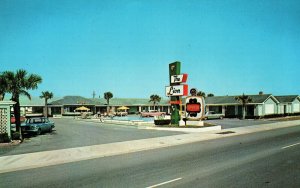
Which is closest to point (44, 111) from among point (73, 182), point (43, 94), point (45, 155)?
point (43, 94)

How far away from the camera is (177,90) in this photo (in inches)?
1420

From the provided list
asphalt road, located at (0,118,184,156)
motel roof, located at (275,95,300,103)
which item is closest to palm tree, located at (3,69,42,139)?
asphalt road, located at (0,118,184,156)

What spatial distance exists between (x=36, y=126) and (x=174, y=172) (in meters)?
21.1

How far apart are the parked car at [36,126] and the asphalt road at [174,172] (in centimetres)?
1576

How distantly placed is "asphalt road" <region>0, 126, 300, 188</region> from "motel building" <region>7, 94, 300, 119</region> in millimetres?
44955

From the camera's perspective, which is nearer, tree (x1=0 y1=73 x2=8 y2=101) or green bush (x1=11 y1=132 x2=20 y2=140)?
green bush (x1=11 y1=132 x2=20 y2=140)

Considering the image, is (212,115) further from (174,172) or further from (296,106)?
(174,172)

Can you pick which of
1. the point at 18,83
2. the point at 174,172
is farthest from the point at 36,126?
the point at 174,172

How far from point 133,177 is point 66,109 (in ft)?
233

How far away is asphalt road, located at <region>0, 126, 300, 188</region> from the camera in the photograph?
9.59 meters

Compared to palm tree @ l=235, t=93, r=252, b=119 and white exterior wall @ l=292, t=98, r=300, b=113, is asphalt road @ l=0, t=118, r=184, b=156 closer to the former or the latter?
palm tree @ l=235, t=93, r=252, b=119

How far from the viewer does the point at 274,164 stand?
1235 centimetres

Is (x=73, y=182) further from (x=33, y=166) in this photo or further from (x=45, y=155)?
(x=45, y=155)

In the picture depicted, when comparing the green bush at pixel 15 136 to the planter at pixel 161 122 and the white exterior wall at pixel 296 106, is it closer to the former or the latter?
the planter at pixel 161 122
